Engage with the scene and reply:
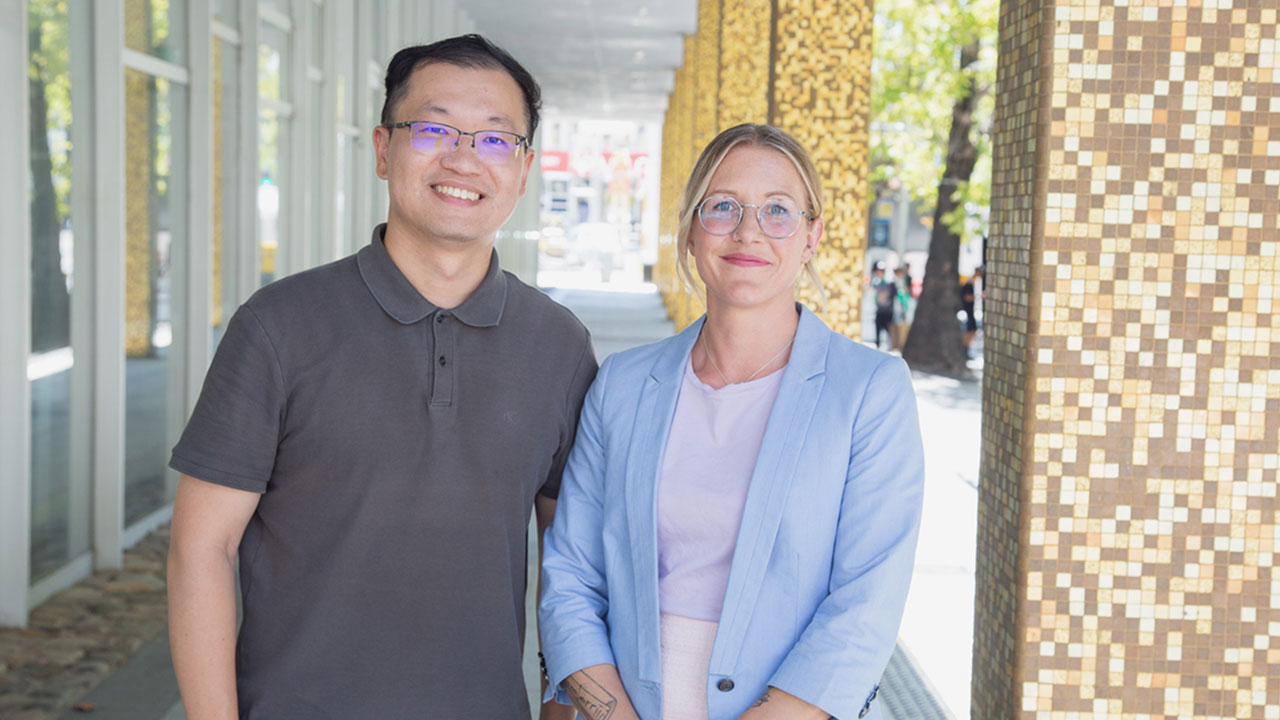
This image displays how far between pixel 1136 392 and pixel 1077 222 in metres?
0.32

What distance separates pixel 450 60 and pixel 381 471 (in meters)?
0.70

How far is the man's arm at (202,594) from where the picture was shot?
2002mm

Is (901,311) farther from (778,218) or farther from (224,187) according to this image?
(778,218)

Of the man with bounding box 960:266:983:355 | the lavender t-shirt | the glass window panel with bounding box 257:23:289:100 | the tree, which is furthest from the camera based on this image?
the man with bounding box 960:266:983:355

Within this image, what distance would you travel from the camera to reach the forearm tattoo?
2129 millimetres

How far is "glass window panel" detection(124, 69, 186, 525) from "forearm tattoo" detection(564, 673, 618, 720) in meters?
5.53

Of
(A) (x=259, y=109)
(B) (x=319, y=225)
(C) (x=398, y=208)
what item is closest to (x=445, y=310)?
(C) (x=398, y=208)

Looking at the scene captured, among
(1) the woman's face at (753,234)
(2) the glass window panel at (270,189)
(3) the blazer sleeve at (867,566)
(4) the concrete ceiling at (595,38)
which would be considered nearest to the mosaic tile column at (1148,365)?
(3) the blazer sleeve at (867,566)

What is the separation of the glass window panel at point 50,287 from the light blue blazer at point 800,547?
14.4ft

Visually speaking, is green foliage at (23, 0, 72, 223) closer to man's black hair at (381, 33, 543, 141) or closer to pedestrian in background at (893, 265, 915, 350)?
man's black hair at (381, 33, 543, 141)

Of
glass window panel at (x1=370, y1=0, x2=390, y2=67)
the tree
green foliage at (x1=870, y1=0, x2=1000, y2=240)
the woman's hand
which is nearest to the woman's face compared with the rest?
the woman's hand

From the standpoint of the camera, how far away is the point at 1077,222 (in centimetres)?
224

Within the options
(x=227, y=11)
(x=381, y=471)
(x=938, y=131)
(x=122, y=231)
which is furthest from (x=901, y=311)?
(x=381, y=471)

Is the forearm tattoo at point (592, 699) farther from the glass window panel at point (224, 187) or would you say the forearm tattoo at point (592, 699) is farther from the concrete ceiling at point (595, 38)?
the concrete ceiling at point (595, 38)
